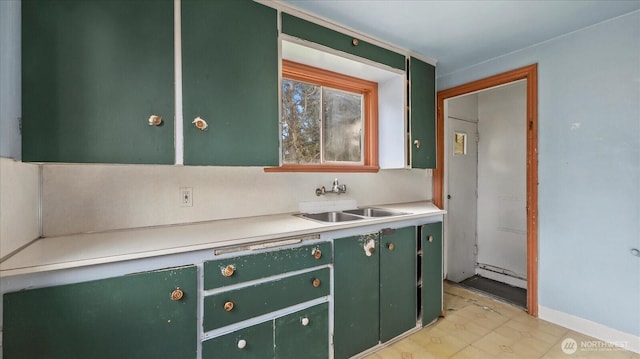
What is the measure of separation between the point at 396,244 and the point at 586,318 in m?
1.60

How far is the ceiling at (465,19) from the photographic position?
172 cm

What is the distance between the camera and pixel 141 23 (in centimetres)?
124

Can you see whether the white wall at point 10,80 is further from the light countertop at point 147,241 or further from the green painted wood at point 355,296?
the green painted wood at point 355,296

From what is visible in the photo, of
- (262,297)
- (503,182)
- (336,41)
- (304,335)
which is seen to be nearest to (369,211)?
(304,335)

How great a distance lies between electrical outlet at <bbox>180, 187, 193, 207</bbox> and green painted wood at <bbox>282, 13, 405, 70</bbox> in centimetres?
115

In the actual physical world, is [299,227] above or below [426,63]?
below

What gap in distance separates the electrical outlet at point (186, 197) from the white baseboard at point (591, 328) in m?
2.92

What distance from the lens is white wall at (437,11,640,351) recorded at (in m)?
1.84

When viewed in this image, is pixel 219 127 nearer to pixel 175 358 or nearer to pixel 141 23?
pixel 141 23

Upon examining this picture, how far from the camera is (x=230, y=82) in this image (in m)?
1.47

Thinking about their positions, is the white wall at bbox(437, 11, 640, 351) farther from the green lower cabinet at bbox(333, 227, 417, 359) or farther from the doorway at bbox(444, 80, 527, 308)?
the green lower cabinet at bbox(333, 227, 417, 359)

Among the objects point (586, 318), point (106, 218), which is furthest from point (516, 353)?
point (106, 218)

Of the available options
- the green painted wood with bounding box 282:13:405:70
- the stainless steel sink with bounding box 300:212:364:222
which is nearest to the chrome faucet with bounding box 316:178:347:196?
the stainless steel sink with bounding box 300:212:364:222

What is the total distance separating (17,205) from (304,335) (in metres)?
1.43
